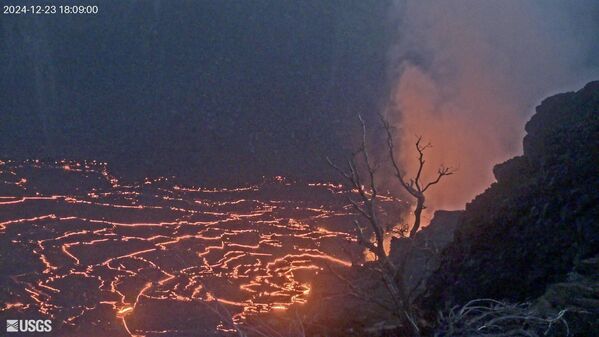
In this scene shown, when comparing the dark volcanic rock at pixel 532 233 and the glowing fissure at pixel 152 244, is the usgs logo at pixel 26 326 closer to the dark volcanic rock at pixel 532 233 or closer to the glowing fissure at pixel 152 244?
the glowing fissure at pixel 152 244

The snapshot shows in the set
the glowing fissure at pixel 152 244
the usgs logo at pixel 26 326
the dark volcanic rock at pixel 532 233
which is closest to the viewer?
the dark volcanic rock at pixel 532 233

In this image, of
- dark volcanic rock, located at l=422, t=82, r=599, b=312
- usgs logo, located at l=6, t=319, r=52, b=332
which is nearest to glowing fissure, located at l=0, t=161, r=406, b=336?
usgs logo, located at l=6, t=319, r=52, b=332

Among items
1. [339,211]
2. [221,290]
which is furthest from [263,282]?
[339,211]

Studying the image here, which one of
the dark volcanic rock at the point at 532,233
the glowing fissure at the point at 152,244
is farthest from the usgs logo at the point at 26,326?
the dark volcanic rock at the point at 532,233

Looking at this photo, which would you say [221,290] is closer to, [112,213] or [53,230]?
[53,230]

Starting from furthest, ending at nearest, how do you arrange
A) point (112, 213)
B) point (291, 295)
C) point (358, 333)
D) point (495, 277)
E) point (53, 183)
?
point (53, 183)
point (112, 213)
point (291, 295)
point (495, 277)
point (358, 333)

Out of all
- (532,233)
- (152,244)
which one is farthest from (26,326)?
(532,233)
